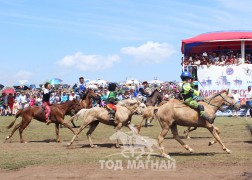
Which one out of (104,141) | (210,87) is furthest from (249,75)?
(104,141)

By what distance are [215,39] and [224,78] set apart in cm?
342

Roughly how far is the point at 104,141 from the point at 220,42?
1907 cm

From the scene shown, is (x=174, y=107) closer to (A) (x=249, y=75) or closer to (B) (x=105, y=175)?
(B) (x=105, y=175)

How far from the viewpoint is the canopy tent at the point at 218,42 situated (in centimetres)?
3153

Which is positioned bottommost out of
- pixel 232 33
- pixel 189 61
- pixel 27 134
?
pixel 27 134

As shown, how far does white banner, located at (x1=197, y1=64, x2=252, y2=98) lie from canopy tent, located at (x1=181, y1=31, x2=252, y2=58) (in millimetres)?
2169

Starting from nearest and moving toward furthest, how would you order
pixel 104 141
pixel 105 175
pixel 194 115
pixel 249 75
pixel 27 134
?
pixel 105 175 < pixel 194 115 < pixel 104 141 < pixel 27 134 < pixel 249 75

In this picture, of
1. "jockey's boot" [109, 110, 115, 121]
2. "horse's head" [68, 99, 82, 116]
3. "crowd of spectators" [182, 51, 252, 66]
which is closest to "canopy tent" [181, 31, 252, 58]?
"crowd of spectators" [182, 51, 252, 66]

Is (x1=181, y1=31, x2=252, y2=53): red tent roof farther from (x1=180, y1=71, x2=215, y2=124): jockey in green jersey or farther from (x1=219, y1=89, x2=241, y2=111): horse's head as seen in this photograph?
(x1=180, y1=71, x2=215, y2=124): jockey in green jersey

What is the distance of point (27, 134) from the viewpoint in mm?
20375

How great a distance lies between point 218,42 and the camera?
33.3m

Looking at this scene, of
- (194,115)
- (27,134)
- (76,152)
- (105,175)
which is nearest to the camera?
(105,175)

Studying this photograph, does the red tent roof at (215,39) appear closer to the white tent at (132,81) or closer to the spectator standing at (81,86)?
the spectator standing at (81,86)

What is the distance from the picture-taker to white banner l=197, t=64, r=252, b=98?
29.6m
